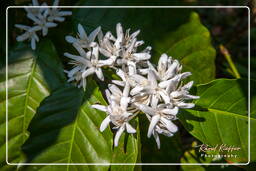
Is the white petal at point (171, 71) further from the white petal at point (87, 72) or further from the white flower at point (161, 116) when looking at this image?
the white petal at point (87, 72)

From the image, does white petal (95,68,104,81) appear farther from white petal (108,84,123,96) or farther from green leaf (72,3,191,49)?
green leaf (72,3,191,49)

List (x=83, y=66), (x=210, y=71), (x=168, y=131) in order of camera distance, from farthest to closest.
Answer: (x=210, y=71) < (x=83, y=66) < (x=168, y=131)

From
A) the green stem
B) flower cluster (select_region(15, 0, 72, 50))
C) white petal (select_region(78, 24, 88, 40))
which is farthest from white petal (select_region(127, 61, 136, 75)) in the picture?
the green stem

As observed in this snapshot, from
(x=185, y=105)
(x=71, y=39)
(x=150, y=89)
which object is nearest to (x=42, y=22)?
(x=71, y=39)

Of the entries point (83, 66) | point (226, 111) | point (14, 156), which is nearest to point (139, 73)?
point (83, 66)

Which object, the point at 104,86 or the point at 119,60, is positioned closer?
the point at 119,60

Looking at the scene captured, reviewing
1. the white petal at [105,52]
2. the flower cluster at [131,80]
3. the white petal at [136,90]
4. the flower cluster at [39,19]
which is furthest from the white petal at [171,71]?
the flower cluster at [39,19]

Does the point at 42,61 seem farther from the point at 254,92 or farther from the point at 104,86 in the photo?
the point at 254,92
